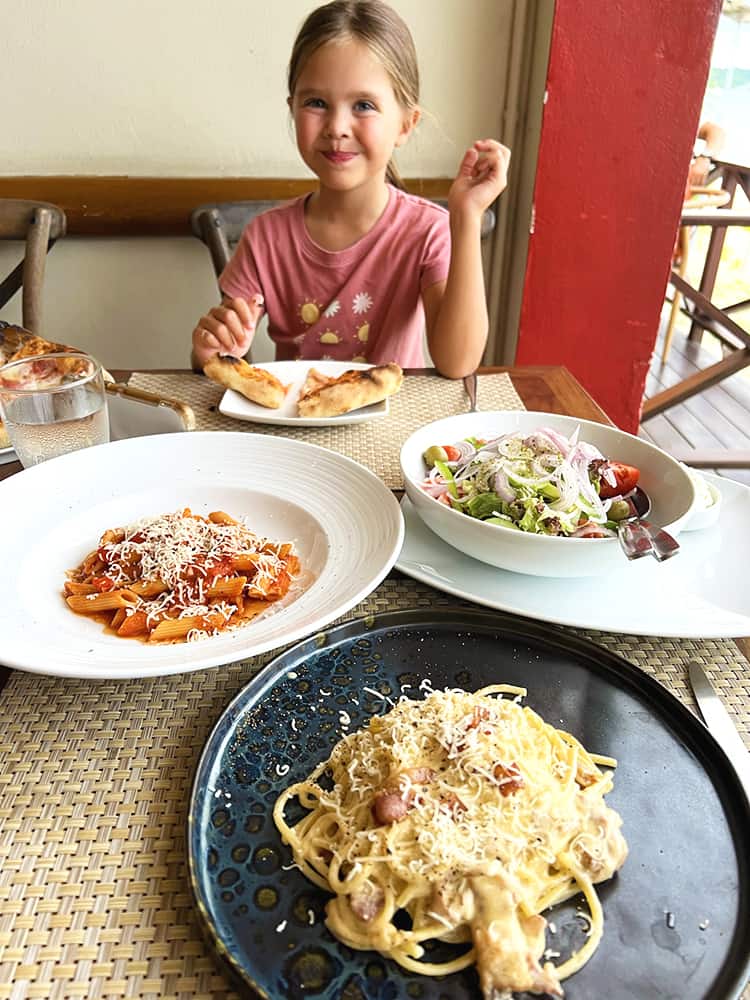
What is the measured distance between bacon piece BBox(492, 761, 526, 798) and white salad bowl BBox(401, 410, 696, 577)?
0.30 m

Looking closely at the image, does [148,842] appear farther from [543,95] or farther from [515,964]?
[543,95]

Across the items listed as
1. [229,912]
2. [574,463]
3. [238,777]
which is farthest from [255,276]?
[229,912]

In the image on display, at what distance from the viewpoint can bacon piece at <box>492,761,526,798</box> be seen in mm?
567

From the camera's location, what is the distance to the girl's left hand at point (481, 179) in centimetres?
158

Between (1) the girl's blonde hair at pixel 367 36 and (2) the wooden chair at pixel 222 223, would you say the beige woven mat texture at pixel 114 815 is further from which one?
(2) the wooden chair at pixel 222 223

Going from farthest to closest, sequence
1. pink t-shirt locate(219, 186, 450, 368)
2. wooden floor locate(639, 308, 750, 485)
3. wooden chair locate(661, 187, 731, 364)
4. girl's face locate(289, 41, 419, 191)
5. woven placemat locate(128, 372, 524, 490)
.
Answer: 1. wooden chair locate(661, 187, 731, 364)
2. wooden floor locate(639, 308, 750, 485)
3. pink t-shirt locate(219, 186, 450, 368)
4. girl's face locate(289, 41, 419, 191)
5. woven placemat locate(128, 372, 524, 490)

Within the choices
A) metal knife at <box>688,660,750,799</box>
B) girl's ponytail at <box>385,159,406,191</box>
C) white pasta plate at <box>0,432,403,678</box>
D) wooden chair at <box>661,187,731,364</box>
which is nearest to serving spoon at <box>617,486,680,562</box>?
metal knife at <box>688,660,750,799</box>

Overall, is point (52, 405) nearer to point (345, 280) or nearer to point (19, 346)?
point (19, 346)

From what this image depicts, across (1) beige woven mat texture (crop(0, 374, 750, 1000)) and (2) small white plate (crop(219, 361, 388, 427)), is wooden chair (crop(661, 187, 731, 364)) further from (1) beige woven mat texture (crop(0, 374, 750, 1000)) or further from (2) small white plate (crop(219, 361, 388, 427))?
(1) beige woven mat texture (crop(0, 374, 750, 1000))

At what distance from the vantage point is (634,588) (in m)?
0.87

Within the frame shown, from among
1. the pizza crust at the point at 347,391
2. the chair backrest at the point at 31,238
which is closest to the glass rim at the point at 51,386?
the pizza crust at the point at 347,391

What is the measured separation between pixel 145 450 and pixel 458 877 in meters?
0.75

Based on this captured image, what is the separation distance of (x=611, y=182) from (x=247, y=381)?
1584 millimetres

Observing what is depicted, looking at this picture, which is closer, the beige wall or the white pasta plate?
the white pasta plate
